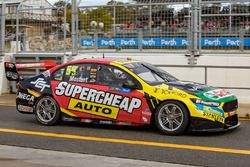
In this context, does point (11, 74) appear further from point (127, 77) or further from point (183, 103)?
point (183, 103)

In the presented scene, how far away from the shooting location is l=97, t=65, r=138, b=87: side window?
8.97 meters

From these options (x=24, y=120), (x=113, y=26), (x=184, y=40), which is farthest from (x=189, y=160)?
(x=113, y=26)

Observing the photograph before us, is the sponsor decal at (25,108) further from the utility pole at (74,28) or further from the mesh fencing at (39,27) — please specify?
the mesh fencing at (39,27)

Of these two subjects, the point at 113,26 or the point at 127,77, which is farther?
the point at 113,26

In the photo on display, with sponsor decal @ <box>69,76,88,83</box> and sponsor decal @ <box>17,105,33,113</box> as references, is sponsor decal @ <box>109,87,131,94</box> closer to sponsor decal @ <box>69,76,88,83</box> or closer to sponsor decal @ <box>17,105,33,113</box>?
sponsor decal @ <box>69,76,88,83</box>

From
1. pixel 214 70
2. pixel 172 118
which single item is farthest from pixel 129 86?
pixel 214 70

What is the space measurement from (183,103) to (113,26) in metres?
6.92

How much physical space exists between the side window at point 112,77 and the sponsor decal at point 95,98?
23cm

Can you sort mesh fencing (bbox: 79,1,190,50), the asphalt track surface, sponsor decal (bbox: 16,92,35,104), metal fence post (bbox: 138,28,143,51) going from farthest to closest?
metal fence post (bbox: 138,28,143,51) → mesh fencing (bbox: 79,1,190,50) → sponsor decal (bbox: 16,92,35,104) → the asphalt track surface

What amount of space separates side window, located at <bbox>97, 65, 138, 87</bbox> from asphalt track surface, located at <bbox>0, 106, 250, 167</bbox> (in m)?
0.97

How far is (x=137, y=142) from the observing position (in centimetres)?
807

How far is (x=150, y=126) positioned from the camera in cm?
935

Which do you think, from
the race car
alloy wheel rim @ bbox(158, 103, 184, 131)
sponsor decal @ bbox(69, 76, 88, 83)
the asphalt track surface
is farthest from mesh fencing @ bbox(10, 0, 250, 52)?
alloy wheel rim @ bbox(158, 103, 184, 131)

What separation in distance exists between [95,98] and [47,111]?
1.28 meters
